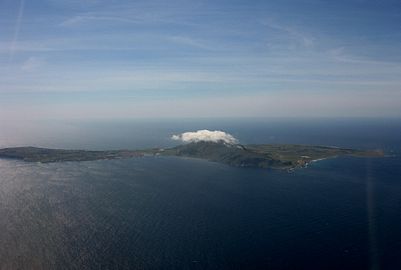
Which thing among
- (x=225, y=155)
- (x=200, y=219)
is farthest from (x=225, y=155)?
(x=200, y=219)

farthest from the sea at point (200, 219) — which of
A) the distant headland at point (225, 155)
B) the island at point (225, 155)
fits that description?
the island at point (225, 155)

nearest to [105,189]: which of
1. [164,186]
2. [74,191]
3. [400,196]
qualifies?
[74,191]

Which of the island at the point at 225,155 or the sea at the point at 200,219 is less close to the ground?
the island at the point at 225,155

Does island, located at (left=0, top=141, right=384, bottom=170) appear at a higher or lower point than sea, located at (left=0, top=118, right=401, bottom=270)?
higher

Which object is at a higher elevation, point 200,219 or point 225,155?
point 225,155

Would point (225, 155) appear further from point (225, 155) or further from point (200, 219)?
point (200, 219)

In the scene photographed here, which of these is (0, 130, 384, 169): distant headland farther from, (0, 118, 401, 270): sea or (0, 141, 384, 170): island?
(0, 118, 401, 270): sea

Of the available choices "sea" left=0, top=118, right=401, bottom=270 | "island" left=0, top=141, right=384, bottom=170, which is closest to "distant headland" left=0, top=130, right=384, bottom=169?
"island" left=0, top=141, right=384, bottom=170

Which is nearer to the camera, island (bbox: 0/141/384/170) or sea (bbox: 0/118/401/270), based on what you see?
sea (bbox: 0/118/401/270)

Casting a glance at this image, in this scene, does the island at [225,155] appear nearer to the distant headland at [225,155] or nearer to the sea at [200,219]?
the distant headland at [225,155]
